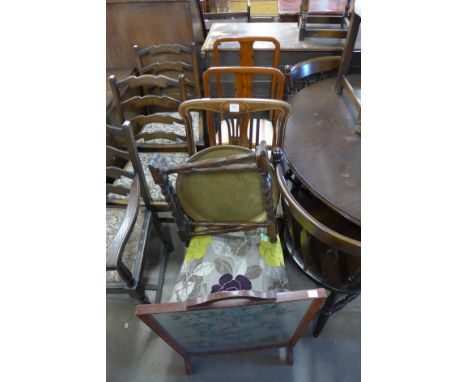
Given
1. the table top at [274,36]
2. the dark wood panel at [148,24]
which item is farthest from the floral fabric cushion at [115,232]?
the dark wood panel at [148,24]

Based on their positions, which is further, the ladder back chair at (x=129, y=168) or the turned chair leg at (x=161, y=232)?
the turned chair leg at (x=161, y=232)

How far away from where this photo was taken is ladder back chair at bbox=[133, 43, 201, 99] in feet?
5.44

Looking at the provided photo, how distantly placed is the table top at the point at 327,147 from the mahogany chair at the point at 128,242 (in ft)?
2.12

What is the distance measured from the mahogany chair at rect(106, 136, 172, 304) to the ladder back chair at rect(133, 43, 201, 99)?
86 centimetres

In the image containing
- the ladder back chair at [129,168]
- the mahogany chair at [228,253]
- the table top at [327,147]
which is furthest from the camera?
the ladder back chair at [129,168]

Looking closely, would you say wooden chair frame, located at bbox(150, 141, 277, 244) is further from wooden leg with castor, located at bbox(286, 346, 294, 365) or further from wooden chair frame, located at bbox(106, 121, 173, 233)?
wooden leg with castor, located at bbox(286, 346, 294, 365)

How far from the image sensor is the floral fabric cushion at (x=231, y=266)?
0.93 metres

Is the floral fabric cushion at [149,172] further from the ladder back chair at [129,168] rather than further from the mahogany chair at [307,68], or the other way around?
the mahogany chair at [307,68]

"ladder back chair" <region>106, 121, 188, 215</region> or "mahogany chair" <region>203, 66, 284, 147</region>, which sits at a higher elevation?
"mahogany chair" <region>203, 66, 284, 147</region>

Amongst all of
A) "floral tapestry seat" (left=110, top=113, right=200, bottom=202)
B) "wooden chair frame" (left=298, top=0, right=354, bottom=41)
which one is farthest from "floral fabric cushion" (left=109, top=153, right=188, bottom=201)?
"wooden chair frame" (left=298, top=0, right=354, bottom=41)

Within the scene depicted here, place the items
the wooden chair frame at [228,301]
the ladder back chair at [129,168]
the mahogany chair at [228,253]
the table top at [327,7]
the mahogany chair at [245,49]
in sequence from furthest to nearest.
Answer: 1. the table top at [327,7]
2. the mahogany chair at [245,49]
3. the ladder back chair at [129,168]
4. the mahogany chair at [228,253]
5. the wooden chair frame at [228,301]

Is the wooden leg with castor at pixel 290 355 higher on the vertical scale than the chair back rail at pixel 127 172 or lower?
lower

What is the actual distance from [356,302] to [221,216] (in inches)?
35.4

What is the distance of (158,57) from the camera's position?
6.15ft
